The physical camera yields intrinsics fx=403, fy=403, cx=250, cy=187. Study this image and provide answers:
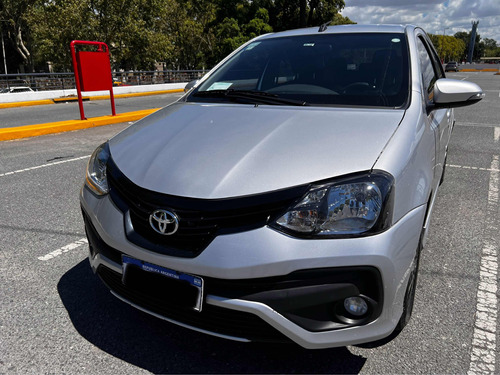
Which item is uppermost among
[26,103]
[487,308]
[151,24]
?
[151,24]

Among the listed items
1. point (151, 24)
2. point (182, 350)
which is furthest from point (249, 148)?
point (151, 24)

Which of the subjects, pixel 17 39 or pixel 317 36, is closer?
pixel 317 36

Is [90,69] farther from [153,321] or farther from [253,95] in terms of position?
[153,321]

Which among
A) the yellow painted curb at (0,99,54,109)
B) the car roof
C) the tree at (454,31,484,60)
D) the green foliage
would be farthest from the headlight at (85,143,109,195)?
the tree at (454,31,484,60)

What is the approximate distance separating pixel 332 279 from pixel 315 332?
230mm

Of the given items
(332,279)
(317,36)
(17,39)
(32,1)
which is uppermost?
(32,1)

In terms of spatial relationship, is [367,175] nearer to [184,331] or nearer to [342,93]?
[342,93]

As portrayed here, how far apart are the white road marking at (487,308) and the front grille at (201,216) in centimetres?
116

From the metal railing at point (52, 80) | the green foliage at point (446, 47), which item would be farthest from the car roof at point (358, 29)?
the green foliage at point (446, 47)

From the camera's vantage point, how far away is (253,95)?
2.46 metres

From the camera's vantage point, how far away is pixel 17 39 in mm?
37156

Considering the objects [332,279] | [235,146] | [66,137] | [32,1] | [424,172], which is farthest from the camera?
[32,1]

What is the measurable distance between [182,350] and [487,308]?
166 centimetres

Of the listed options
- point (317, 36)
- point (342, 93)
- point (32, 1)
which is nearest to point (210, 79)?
point (317, 36)
